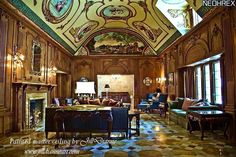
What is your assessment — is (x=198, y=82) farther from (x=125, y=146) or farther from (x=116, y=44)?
(x=116, y=44)

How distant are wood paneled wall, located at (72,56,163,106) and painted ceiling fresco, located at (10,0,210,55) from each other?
45cm

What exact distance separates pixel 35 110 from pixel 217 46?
21.1ft

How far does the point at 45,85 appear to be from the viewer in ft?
26.7

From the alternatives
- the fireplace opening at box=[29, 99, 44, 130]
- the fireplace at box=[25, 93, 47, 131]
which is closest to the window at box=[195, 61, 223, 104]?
the fireplace at box=[25, 93, 47, 131]

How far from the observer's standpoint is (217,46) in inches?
232

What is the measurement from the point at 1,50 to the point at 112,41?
859 cm

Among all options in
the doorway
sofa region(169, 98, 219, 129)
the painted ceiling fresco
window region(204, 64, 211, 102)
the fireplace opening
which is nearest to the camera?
sofa region(169, 98, 219, 129)

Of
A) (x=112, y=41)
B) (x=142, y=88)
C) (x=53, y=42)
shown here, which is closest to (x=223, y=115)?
(x=53, y=42)

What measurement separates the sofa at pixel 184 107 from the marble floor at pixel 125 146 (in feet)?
2.53

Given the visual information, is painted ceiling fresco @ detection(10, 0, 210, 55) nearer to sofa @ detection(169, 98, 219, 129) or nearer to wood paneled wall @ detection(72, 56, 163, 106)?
wood paneled wall @ detection(72, 56, 163, 106)

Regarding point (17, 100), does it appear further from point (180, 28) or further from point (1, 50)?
point (180, 28)

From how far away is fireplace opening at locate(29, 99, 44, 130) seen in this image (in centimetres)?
676

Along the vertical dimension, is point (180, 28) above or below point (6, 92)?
above

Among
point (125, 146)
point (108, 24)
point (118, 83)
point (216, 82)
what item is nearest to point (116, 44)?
point (108, 24)
